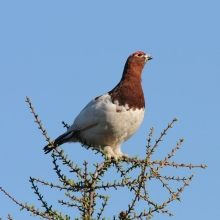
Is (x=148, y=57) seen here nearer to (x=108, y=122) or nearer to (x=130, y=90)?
(x=130, y=90)

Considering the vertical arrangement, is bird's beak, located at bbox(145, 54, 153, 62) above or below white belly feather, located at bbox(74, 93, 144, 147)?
above

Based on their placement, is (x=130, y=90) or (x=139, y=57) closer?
(x=130, y=90)

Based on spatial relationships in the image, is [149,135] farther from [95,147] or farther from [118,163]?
[95,147]

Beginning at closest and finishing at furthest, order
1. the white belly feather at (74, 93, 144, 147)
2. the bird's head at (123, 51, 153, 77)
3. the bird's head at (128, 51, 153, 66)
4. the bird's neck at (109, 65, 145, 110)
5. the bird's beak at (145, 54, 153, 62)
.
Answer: the white belly feather at (74, 93, 144, 147) → the bird's neck at (109, 65, 145, 110) → the bird's head at (123, 51, 153, 77) → the bird's head at (128, 51, 153, 66) → the bird's beak at (145, 54, 153, 62)

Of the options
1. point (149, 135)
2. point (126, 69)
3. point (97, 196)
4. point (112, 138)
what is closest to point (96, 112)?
point (112, 138)

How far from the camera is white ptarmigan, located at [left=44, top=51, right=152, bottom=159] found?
6.46m

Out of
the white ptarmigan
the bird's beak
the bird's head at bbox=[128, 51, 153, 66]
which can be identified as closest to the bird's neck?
the white ptarmigan

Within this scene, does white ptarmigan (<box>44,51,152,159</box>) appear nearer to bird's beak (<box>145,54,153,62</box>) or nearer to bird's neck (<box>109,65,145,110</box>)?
bird's neck (<box>109,65,145,110</box>)

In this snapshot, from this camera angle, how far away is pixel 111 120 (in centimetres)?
644

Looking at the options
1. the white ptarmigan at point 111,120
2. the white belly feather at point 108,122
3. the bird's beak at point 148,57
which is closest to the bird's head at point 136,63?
the bird's beak at point 148,57

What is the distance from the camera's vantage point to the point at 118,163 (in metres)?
5.35

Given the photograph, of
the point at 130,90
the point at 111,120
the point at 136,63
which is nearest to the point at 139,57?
the point at 136,63

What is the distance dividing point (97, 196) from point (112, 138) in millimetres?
2332

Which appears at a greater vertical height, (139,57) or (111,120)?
(139,57)
